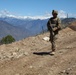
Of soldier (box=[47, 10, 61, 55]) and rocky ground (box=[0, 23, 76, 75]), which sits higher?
soldier (box=[47, 10, 61, 55])

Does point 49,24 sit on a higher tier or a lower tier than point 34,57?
higher

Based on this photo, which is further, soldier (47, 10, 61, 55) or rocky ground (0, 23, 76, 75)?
soldier (47, 10, 61, 55)

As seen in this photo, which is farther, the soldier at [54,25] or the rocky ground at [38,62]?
the soldier at [54,25]

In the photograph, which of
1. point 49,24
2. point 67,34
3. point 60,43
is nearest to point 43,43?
point 60,43

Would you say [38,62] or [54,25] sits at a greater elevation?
[54,25]

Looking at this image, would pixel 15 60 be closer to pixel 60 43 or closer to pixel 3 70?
pixel 3 70

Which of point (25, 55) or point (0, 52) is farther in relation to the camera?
point (0, 52)

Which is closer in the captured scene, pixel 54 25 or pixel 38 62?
pixel 38 62

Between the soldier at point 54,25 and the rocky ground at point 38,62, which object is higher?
the soldier at point 54,25

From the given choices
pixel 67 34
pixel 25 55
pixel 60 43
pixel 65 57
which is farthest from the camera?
pixel 67 34

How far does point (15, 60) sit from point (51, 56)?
1.85 m

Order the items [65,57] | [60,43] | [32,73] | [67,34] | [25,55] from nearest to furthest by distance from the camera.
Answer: [32,73] → [65,57] → [25,55] → [60,43] → [67,34]

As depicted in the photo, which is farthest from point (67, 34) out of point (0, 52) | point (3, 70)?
point (3, 70)

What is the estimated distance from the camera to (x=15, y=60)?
1412 cm
